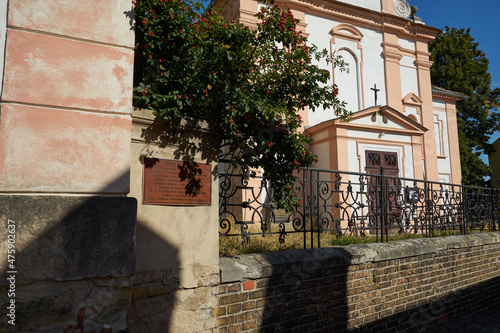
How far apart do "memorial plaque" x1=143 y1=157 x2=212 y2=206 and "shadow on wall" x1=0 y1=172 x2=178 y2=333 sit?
0.41 m

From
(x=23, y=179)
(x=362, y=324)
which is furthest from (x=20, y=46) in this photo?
(x=362, y=324)

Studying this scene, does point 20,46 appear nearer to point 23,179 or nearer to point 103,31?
point 103,31

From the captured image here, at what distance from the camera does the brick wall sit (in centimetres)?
346

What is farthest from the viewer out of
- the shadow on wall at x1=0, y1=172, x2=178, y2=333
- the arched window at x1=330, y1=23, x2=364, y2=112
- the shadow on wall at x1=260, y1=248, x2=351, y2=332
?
the arched window at x1=330, y1=23, x2=364, y2=112

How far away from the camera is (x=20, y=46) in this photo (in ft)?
7.84

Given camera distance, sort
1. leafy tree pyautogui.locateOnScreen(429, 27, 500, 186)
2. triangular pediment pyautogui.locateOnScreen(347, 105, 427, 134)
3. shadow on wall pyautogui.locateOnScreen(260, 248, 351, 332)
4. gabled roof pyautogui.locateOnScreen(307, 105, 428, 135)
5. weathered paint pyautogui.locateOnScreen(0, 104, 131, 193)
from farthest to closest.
Answer: leafy tree pyautogui.locateOnScreen(429, 27, 500, 186) → triangular pediment pyautogui.locateOnScreen(347, 105, 427, 134) → gabled roof pyautogui.locateOnScreen(307, 105, 428, 135) → shadow on wall pyautogui.locateOnScreen(260, 248, 351, 332) → weathered paint pyautogui.locateOnScreen(0, 104, 131, 193)

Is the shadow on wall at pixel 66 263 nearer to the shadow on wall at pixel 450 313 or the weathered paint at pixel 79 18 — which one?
the weathered paint at pixel 79 18

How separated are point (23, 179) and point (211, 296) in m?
1.83

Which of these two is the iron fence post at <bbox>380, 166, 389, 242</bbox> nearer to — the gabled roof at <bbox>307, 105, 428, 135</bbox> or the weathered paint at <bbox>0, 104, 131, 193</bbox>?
the weathered paint at <bbox>0, 104, 131, 193</bbox>

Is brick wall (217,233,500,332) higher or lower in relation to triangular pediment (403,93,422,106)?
lower

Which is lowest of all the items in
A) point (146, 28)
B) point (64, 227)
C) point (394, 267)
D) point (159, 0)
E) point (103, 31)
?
point (394, 267)

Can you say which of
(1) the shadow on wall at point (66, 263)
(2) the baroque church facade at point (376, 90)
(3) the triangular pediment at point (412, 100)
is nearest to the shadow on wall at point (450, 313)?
(1) the shadow on wall at point (66, 263)

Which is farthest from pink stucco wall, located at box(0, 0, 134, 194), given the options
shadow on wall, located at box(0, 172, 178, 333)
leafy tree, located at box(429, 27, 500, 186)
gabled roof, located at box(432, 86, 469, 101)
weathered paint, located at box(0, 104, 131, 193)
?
leafy tree, located at box(429, 27, 500, 186)

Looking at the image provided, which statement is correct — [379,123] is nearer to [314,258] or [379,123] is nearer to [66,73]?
[314,258]
